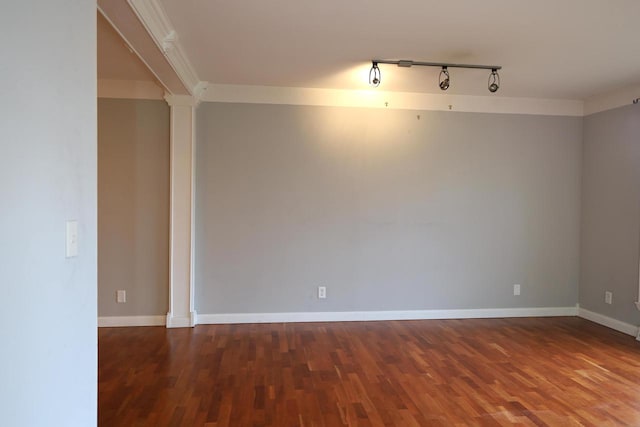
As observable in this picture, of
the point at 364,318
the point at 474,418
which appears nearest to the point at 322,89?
the point at 364,318

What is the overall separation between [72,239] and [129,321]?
297 centimetres

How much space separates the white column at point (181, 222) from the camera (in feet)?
12.3

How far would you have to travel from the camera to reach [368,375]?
2.76 meters

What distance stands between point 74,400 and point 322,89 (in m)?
3.47

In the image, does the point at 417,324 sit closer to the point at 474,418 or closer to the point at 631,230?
the point at 474,418

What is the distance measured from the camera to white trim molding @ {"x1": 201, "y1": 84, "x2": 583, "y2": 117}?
Result: 12.7ft

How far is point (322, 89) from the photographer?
3947mm

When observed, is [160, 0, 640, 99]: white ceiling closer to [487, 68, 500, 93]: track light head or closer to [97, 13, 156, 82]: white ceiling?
[487, 68, 500, 93]: track light head

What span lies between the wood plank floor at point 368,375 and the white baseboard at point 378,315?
0.41 feet

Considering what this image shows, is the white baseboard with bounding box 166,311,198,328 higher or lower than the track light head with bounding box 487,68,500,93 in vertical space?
lower

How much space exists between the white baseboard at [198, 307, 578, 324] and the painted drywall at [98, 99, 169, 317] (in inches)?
27.6

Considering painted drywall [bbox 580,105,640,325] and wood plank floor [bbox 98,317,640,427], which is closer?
wood plank floor [bbox 98,317,640,427]

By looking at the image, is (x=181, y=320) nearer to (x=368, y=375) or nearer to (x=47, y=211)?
(x=368, y=375)

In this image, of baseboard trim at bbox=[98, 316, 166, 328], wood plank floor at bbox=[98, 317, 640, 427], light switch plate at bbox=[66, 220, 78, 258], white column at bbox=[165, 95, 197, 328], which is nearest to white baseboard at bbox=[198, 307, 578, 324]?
wood plank floor at bbox=[98, 317, 640, 427]
